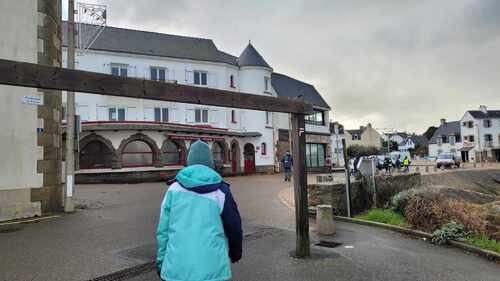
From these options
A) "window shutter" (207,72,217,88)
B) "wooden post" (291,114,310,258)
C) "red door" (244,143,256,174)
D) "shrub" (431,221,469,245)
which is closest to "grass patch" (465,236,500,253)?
"shrub" (431,221,469,245)

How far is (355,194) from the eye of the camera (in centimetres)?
1360

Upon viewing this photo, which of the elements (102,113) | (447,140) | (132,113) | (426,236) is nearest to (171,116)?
(132,113)

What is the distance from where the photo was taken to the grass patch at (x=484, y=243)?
7727 millimetres

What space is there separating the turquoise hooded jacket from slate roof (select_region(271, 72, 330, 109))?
36.5 meters

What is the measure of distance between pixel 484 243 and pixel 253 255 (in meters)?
4.86

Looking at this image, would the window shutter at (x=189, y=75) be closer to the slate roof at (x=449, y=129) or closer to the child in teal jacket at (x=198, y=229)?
the child in teal jacket at (x=198, y=229)

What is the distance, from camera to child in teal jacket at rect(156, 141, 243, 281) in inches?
127

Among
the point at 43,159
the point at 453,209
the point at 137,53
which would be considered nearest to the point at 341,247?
the point at 453,209

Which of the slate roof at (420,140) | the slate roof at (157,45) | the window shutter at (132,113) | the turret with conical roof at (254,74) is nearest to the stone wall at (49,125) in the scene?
the window shutter at (132,113)

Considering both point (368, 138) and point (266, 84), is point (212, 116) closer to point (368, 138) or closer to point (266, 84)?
point (266, 84)

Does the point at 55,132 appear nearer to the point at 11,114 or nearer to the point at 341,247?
the point at 11,114

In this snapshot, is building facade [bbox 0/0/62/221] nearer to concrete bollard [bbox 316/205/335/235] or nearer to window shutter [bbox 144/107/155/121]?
concrete bollard [bbox 316/205/335/235]

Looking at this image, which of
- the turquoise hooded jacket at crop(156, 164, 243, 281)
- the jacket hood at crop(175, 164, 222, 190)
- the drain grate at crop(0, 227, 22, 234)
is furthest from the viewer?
the drain grate at crop(0, 227, 22, 234)

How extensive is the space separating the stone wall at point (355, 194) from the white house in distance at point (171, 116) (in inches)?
646
